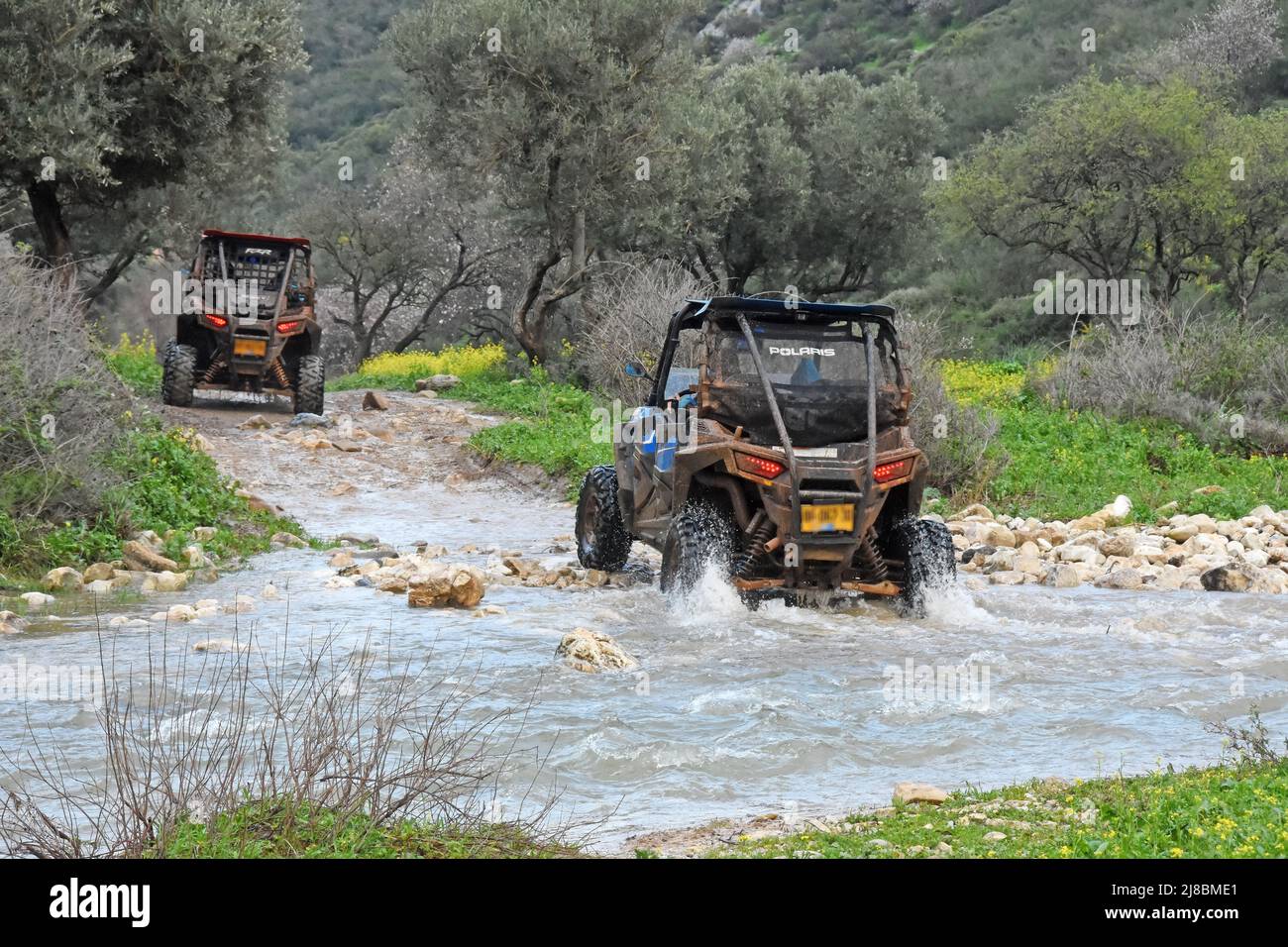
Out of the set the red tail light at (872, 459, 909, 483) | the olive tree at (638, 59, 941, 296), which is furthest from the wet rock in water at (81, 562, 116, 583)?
the olive tree at (638, 59, 941, 296)

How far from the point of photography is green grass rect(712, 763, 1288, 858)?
4207 mm

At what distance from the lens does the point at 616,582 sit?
1124 cm

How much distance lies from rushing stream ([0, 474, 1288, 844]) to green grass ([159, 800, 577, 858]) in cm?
81

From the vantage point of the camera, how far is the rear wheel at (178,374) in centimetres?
1980

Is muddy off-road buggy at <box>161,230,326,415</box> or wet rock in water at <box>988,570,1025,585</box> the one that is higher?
muddy off-road buggy at <box>161,230,326,415</box>

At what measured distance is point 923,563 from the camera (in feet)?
30.8

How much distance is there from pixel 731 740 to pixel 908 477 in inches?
129

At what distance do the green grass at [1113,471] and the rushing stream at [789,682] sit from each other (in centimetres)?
353

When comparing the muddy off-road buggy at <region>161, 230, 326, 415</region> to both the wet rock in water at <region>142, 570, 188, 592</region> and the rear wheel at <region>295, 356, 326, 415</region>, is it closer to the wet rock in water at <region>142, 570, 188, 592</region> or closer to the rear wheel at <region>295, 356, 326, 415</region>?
the rear wheel at <region>295, 356, 326, 415</region>

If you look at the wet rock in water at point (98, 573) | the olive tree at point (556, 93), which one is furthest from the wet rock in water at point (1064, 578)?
the olive tree at point (556, 93)
